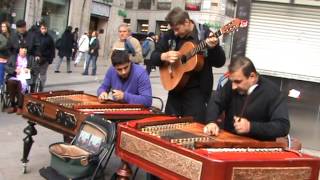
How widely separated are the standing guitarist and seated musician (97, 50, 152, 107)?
238 mm

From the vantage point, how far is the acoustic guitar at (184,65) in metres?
5.29

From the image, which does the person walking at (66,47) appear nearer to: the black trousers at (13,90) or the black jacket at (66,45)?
the black jacket at (66,45)

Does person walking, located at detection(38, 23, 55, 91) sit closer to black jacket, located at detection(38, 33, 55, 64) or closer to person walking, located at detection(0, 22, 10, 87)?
black jacket, located at detection(38, 33, 55, 64)

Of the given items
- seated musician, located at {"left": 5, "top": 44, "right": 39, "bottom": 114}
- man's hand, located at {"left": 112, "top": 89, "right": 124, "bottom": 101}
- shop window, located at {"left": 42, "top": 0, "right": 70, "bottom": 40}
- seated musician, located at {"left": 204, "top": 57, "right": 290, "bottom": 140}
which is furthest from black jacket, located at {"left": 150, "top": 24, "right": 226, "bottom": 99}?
shop window, located at {"left": 42, "top": 0, "right": 70, "bottom": 40}

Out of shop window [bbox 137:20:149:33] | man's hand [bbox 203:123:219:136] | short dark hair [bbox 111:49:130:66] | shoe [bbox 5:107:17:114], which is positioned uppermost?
shop window [bbox 137:20:149:33]

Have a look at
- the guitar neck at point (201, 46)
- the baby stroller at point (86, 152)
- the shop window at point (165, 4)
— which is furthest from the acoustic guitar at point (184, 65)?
the shop window at point (165, 4)

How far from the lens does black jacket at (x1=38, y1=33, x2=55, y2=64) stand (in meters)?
12.1

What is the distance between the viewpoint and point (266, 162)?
3.38m

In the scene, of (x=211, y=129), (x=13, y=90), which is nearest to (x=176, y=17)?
(x=211, y=129)

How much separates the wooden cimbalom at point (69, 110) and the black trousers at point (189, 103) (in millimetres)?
452

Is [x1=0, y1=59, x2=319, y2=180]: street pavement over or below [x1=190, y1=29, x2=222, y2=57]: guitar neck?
below

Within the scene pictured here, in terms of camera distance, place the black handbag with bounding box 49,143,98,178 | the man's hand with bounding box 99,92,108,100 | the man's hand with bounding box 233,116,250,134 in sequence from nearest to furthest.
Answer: the man's hand with bounding box 233,116,250,134 → the black handbag with bounding box 49,143,98,178 → the man's hand with bounding box 99,92,108,100

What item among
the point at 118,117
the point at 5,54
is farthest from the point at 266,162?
the point at 5,54

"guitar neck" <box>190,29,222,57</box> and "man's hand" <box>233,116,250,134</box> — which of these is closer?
"man's hand" <box>233,116,250,134</box>
